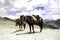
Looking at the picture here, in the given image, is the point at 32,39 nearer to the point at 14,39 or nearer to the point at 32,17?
the point at 14,39

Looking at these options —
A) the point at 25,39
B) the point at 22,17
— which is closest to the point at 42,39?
the point at 25,39

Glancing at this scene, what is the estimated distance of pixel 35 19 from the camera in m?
23.0

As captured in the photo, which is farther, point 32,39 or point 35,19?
point 35,19

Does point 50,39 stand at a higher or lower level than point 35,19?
lower

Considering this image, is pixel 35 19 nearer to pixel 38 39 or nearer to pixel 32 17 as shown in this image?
pixel 32 17

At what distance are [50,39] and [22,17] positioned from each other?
22.1 feet

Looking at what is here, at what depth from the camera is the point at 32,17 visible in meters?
22.6

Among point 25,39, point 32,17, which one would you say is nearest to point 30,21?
point 32,17

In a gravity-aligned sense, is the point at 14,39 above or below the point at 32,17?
below

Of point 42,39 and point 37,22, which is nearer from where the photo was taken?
point 42,39

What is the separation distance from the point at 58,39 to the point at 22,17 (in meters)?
6.90

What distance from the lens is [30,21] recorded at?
Result: 22.4m

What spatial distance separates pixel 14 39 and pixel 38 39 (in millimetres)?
1857

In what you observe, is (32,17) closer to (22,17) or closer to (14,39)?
(22,17)
